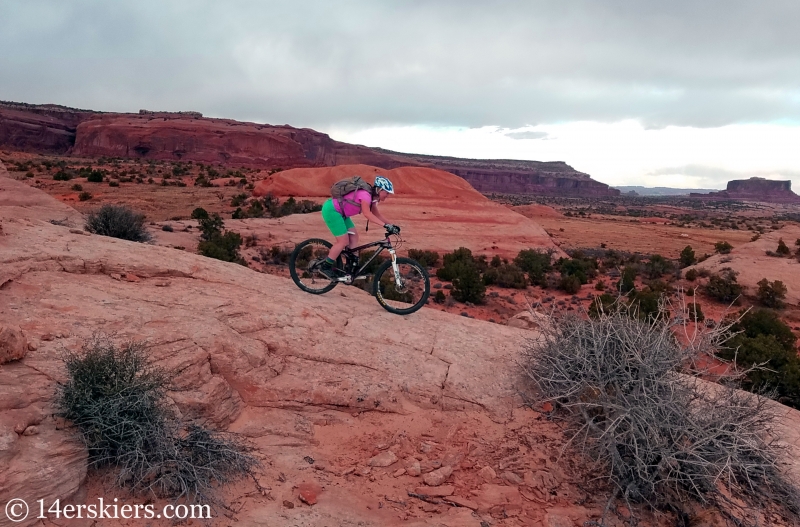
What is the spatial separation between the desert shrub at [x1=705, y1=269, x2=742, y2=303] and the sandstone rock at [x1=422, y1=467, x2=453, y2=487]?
49.3 ft

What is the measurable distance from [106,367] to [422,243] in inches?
734

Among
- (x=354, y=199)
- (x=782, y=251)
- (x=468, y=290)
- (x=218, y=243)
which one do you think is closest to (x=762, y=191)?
(x=782, y=251)

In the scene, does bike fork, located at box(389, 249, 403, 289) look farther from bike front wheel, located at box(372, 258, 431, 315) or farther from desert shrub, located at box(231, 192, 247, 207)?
desert shrub, located at box(231, 192, 247, 207)

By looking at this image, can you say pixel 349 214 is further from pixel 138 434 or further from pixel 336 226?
pixel 138 434

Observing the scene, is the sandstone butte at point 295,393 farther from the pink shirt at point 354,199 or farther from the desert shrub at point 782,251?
the desert shrub at point 782,251

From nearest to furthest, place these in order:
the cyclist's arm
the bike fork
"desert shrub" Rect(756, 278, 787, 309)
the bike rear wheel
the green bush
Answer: the cyclist's arm → the bike fork → the bike rear wheel → the green bush → "desert shrub" Rect(756, 278, 787, 309)

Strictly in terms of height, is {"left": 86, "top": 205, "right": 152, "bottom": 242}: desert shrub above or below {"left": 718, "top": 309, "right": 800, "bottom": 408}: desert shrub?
above

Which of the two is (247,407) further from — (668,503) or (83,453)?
(668,503)

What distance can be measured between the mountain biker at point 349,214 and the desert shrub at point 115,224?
4.90m

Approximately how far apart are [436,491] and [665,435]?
1.74 metres

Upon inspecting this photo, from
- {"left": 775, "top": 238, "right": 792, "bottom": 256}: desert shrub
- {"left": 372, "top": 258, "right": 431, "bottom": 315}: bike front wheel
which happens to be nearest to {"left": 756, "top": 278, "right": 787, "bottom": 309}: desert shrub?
{"left": 775, "top": 238, "right": 792, "bottom": 256}: desert shrub

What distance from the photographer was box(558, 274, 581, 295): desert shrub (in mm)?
16375

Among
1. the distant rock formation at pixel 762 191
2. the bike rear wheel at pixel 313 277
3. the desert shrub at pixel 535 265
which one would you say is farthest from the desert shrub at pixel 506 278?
the distant rock formation at pixel 762 191

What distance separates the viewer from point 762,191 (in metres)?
153
